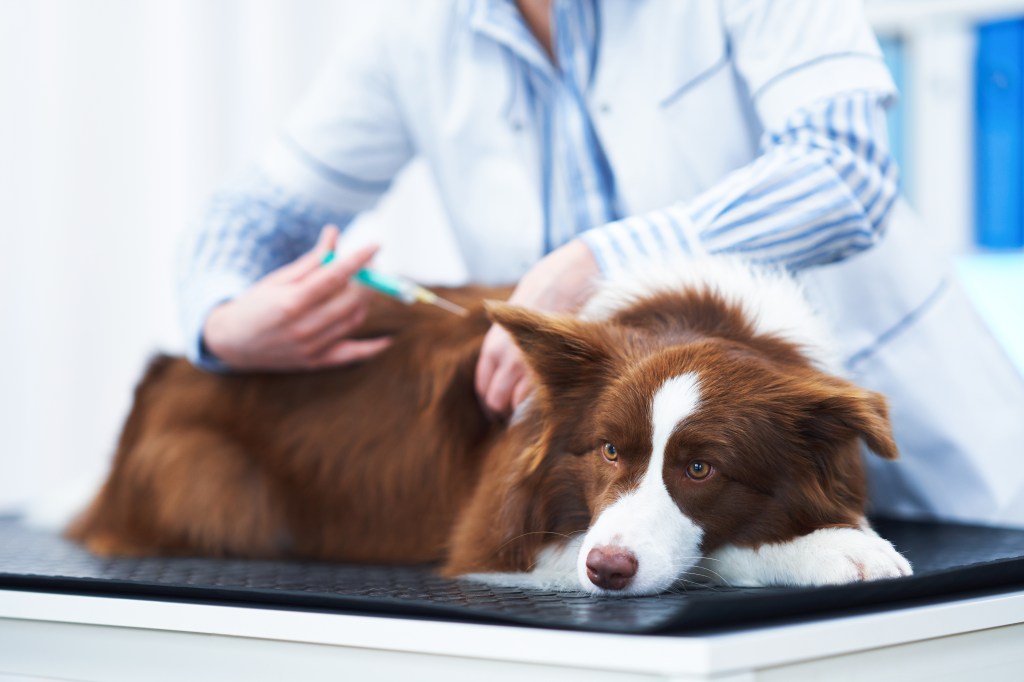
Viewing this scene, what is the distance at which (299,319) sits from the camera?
1.56 metres

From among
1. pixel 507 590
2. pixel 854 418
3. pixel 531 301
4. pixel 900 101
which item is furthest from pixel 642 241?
pixel 900 101

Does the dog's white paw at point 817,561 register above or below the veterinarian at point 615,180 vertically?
below

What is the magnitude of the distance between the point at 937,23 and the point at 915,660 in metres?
2.39

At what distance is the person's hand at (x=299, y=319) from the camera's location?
153cm

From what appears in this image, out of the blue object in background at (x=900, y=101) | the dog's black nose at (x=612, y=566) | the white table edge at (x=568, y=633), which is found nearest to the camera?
the white table edge at (x=568, y=633)

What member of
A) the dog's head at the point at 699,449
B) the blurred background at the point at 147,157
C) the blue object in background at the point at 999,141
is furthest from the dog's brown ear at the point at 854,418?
the blue object in background at the point at 999,141

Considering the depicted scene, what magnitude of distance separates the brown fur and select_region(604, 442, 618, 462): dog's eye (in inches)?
0.4

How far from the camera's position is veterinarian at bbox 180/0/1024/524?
1432mm

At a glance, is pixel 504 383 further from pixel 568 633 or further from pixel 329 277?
pixel 568 633

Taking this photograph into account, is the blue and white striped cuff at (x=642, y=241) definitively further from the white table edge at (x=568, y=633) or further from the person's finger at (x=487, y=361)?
the white table edge at (x=568, y=633)

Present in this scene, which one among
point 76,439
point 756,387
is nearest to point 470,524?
point 756,387

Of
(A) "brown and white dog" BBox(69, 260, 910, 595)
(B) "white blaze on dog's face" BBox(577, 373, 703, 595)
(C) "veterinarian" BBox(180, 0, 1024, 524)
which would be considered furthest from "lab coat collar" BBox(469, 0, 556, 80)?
(B) "white blaze on dog's face" BBox(577, 373, 703, 595)

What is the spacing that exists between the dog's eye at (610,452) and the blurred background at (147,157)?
1.80 meters

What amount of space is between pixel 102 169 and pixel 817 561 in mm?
2324
